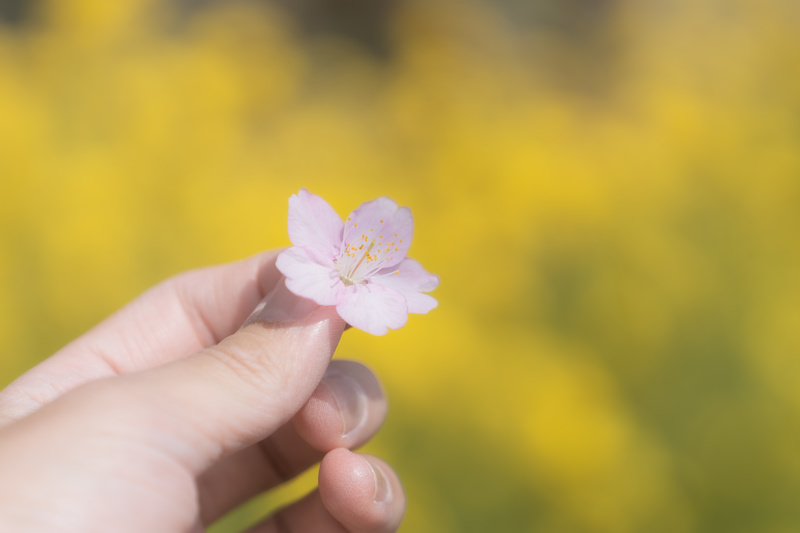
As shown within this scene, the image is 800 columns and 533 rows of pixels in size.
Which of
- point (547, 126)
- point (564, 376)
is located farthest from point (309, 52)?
point (564, 376)

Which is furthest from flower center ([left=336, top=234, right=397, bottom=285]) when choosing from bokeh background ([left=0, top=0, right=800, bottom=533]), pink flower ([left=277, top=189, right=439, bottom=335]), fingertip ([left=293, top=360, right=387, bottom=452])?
bokeh background ([left=0, top=0, right=800, bottom=533])

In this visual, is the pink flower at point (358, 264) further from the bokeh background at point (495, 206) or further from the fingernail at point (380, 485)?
the bokeh background at point (495, 206)

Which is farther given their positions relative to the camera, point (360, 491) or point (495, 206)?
point (495, 206)

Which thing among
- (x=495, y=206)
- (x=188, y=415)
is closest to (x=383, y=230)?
(x=188, y=415)

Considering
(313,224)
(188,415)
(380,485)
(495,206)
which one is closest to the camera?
(188,415)

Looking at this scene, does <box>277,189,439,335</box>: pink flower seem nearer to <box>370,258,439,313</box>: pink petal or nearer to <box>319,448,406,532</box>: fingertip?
<box>370,258,439,313</box>: pink petal

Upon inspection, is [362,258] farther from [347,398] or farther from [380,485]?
[380,485]

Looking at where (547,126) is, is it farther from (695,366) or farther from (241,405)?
(241,405)

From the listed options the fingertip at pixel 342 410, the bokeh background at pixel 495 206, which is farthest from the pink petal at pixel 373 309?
the bokeh background at pixel 495 206
